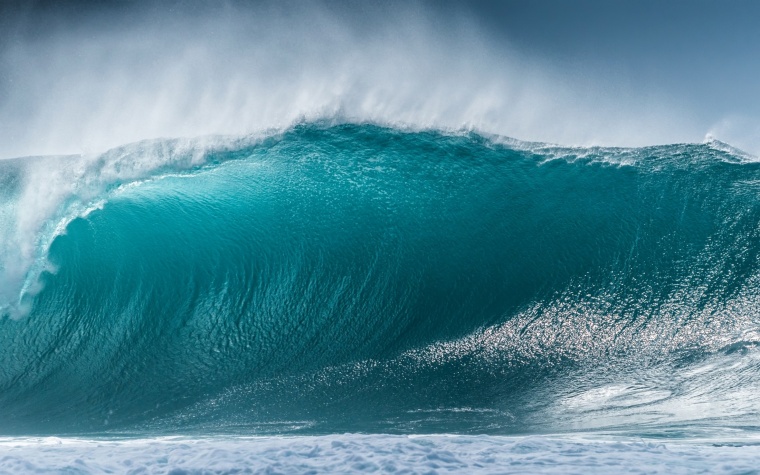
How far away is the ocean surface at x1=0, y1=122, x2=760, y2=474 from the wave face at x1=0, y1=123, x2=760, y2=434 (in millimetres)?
24

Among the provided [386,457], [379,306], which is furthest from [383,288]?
[386,457]

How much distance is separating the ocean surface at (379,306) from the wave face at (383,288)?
24 millimetres

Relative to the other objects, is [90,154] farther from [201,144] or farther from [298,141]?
[298,141]

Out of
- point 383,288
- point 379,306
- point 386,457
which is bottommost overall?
point 386,457

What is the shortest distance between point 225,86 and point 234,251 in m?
3.39

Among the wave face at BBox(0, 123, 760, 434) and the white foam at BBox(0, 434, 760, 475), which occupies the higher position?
the wave face at BBox(0, 123, 760, 434)

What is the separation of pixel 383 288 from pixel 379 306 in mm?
245

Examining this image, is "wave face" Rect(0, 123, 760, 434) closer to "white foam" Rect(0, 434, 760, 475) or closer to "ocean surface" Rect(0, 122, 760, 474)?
"ocean surface" Rect(0, 122, 760, 474)

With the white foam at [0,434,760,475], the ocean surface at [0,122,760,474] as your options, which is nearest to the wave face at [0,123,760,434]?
the ocean surface at [0,122,760,474]

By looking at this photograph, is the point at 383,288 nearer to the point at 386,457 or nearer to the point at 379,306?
the point at 379,306

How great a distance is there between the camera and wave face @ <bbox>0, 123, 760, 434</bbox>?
5031 millimetres

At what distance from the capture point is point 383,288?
245 inches

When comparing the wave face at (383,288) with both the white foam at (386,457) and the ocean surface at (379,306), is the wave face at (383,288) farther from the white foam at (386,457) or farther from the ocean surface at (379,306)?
the white foam at (386,457)

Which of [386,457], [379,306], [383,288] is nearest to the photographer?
[386,457]
